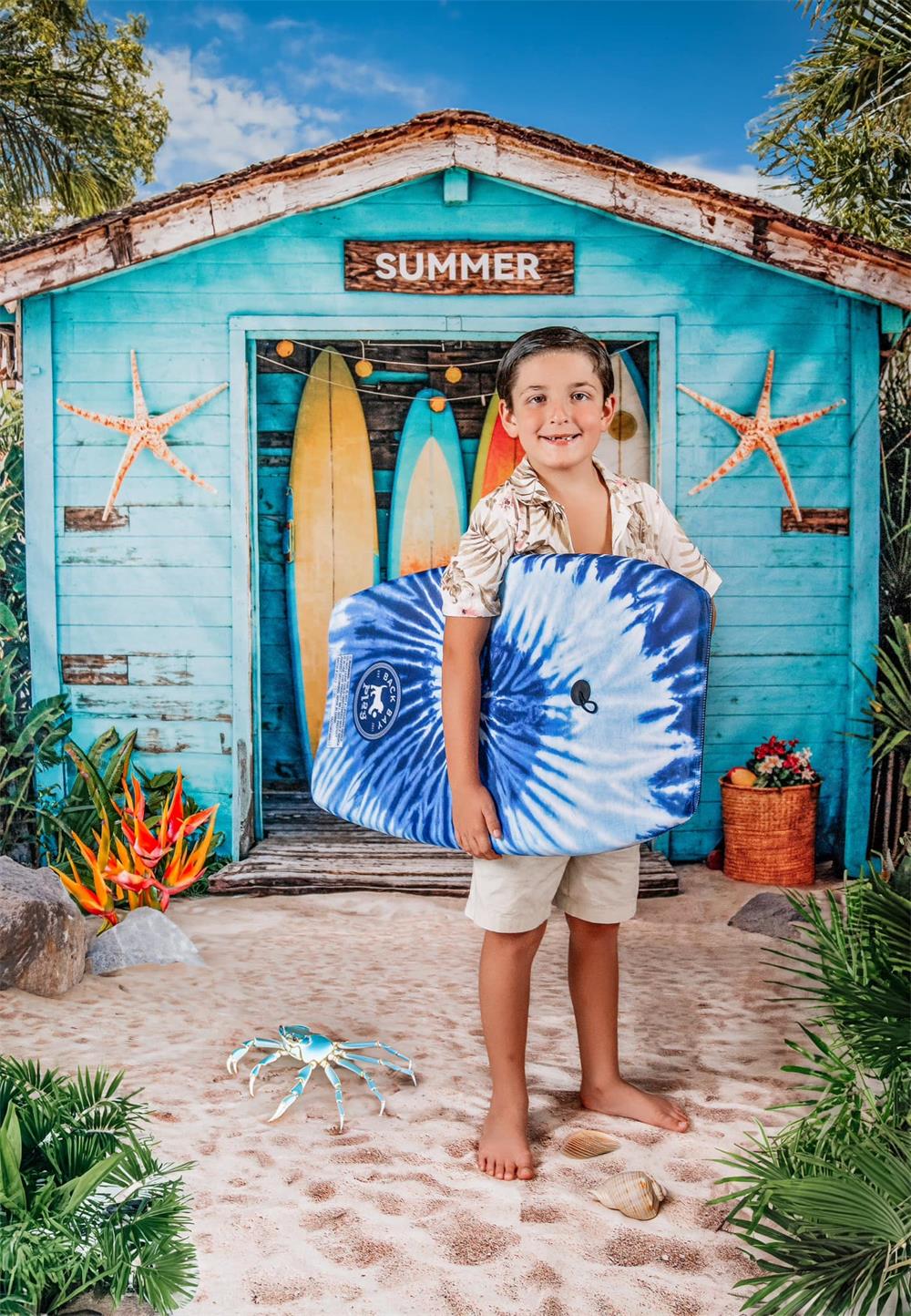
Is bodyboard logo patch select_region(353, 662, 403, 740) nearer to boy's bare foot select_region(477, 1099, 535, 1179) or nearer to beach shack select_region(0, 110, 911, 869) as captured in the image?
boy's bare foot select_region(477, 1099, 535, 1179)

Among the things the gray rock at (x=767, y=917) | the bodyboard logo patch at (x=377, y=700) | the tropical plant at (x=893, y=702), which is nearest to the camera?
the bodyboard logo patch at (x=377, y=700)

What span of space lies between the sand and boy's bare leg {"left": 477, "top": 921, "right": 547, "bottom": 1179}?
5cm

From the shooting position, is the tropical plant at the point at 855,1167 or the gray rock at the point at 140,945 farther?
the gray rock at the point at 140,945

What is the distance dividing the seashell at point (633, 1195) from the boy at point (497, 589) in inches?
7.5

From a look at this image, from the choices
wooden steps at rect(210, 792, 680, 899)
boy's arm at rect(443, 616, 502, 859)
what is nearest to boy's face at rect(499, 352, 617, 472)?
boy's arm at rect(443, 616, 502, 859)

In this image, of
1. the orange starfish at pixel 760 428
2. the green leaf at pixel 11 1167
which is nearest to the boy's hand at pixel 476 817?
the green leaf at pixel 11 1167

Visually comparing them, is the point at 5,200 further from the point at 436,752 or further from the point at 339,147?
the point at 436,752

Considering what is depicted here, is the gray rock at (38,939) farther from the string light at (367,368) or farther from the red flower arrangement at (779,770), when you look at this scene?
the string light at (367,368)

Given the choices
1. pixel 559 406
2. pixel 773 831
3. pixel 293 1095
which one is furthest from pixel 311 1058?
pixel 773 831

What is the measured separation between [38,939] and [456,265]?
3511mm

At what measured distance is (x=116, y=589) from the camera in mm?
5102

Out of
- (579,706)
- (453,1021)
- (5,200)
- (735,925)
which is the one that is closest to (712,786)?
(735,925)

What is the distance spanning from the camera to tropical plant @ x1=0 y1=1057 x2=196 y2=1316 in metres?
1.61

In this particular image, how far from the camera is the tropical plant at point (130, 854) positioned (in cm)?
396
